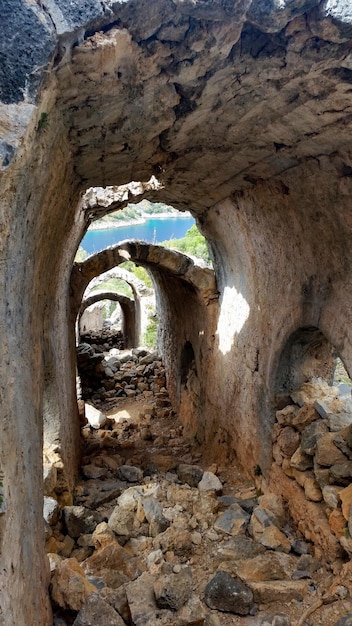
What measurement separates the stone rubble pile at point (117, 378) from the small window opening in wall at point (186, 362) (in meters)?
1.90

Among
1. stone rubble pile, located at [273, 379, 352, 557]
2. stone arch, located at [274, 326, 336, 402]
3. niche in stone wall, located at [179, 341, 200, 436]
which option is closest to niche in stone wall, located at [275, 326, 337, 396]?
stone arch, located at [274, 326, 336, 402]

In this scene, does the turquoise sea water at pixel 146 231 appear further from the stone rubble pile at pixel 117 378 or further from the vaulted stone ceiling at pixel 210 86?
the vaulted stone ceiling at pixel 210 86

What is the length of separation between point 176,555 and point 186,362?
190 inches

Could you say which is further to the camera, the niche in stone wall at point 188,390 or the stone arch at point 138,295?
the stone arch at point 138,295

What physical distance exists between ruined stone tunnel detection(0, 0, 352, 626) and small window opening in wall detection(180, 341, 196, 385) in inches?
130

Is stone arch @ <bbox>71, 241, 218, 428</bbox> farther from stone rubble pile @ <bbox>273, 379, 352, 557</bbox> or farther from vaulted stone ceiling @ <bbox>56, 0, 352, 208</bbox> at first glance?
vaulted stone ceiling @ <bbox>56, 0, 352, 208</bbox>

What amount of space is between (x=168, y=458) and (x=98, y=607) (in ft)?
14.0

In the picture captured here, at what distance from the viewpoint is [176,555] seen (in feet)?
12.1

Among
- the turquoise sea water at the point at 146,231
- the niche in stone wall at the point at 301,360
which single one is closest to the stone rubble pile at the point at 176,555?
the niche in stone wall at the point at 301,360

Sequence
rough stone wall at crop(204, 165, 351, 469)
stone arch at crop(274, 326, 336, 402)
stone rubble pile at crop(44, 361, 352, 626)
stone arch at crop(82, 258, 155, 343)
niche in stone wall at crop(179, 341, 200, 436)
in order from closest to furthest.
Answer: stone rubble pile at crop(44, 361, 352, 626), rough stone wall at crop(204, 165, 351, 469), stone arch at crop(274, 326, 336, 402), niche in stone wall at crop(179, 341, 200, 436), stone arch at crop(82, 258, 155, 343)

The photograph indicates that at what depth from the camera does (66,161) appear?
2.65m

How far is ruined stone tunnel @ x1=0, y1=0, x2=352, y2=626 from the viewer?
5.65 ft

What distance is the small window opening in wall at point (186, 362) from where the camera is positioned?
26.7 feet

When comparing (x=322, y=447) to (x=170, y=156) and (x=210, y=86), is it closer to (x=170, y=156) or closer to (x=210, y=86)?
(x=170, y=156)
